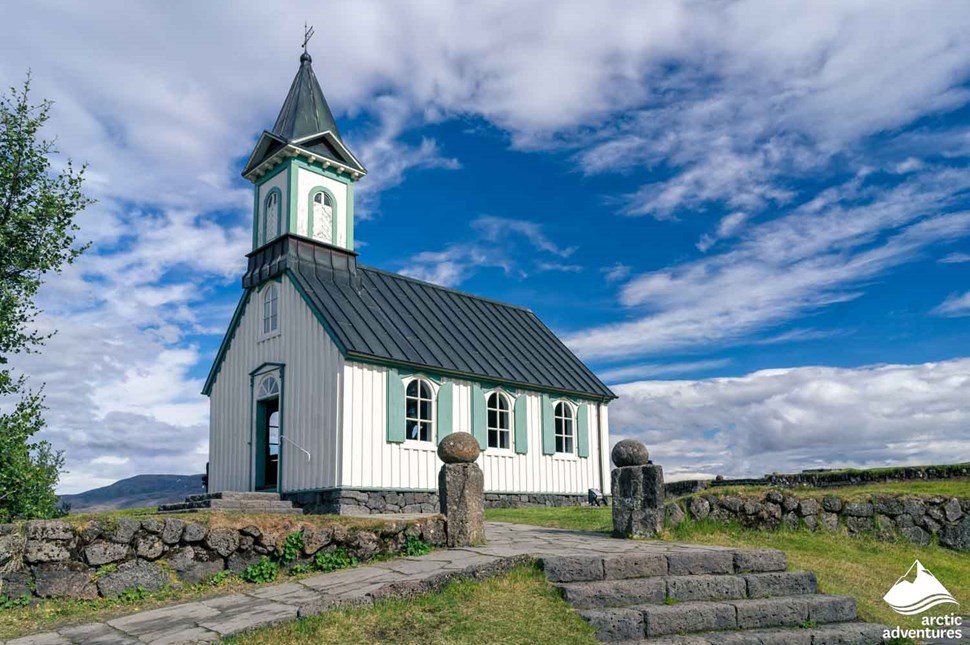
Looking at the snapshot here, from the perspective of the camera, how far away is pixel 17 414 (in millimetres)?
12867

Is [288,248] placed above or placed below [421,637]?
above

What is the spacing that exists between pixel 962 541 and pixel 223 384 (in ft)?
55.6

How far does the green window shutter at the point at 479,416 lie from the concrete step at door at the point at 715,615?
11206mm

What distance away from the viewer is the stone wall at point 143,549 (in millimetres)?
9594

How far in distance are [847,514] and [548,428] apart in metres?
9.70

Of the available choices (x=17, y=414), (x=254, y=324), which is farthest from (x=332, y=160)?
(x=17, y=414)

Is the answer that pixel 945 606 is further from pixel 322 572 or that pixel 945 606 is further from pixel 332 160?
pixel 332 160

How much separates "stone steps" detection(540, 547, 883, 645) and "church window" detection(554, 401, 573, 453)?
41.5ft

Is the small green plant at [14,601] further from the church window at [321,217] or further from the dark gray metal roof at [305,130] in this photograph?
the dark gray metal roof at [305,130]

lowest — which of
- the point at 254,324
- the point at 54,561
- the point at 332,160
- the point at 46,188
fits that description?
the point at 54,561

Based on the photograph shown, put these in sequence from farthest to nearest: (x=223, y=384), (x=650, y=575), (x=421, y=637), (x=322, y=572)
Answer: (x=223, y=384) → (x=322, y=572) → (x=650, y=575) → (x=421, y=637)

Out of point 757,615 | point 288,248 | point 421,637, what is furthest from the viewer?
point 288,248

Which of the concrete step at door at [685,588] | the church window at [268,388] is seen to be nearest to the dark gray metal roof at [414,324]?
the church window at [268,388]

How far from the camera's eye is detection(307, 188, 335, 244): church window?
799 inches
